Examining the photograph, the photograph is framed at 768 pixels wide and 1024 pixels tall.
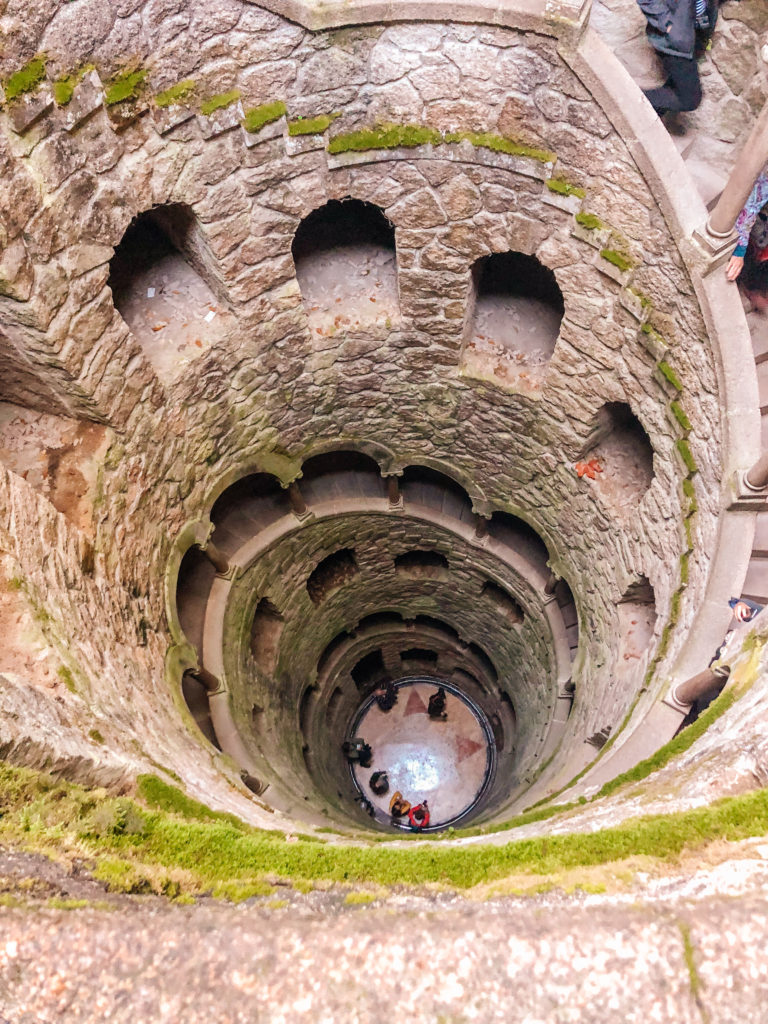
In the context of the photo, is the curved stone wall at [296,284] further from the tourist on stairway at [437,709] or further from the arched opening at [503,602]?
the tourist on stairway at [437,709]

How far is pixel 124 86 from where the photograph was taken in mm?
5219

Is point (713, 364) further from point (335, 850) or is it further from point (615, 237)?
point (335, 850)

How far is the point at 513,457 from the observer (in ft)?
30.2

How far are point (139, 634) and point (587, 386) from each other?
564 cm

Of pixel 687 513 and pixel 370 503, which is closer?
pixel 687 513

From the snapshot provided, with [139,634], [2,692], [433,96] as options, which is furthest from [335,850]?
[433,96]

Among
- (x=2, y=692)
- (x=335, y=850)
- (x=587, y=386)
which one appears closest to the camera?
(x=335, y=850)

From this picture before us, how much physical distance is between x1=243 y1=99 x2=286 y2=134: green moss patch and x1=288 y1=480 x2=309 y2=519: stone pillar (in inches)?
183

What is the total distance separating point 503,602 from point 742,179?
8312 mm

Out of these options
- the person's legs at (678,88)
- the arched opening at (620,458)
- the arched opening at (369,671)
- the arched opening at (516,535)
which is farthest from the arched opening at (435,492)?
the person's legs at (678,88)

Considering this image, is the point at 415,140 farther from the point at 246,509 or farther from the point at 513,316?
the point at 246,509

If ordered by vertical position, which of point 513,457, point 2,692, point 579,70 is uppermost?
point 579,70

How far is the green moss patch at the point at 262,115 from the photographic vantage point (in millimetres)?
6004

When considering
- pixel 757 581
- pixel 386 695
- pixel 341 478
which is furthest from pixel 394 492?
pixel 386 695
